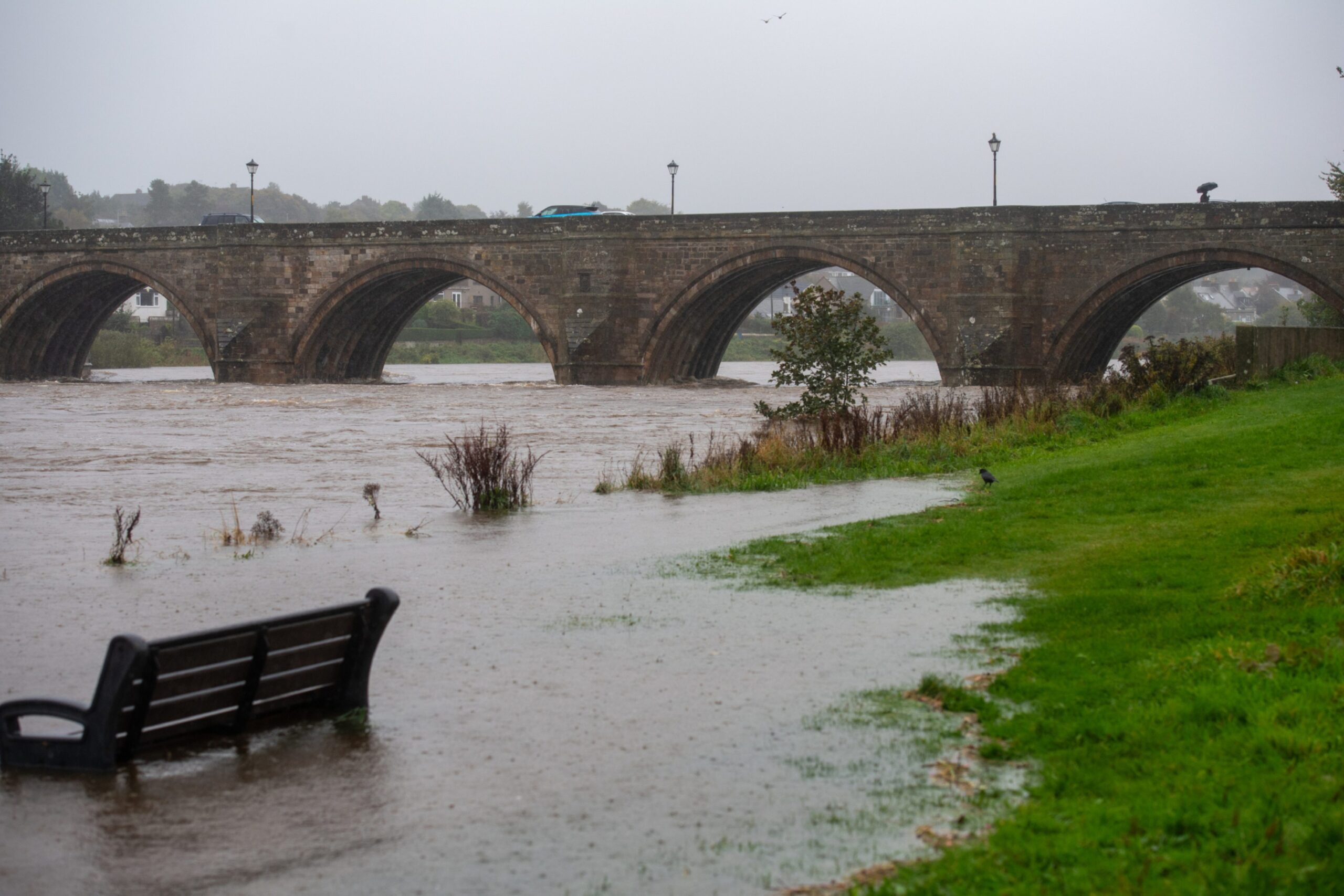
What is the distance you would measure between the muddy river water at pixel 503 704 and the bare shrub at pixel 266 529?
11.8 inches

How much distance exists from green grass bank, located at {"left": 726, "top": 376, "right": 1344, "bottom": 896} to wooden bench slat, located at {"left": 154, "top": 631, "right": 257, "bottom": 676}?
3.23m

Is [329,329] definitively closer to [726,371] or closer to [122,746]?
[726,371]

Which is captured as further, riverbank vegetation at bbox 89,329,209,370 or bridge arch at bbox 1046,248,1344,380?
riverbank vegetation at bbox 89,329,209,370

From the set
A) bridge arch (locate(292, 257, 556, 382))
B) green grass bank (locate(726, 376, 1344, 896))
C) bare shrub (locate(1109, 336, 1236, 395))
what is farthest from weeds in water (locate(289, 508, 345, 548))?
bridge arch (locate(292, 257, 556, 382))

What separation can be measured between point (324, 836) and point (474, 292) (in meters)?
122

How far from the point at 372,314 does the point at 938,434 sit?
33.9m

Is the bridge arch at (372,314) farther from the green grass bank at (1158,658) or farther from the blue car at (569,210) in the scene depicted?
the green grass bank at (1158,658)

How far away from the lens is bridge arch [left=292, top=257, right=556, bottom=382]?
46.8 meters

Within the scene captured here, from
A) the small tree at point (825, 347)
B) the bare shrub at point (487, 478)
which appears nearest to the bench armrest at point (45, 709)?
the bare shrub at point (487, 478)

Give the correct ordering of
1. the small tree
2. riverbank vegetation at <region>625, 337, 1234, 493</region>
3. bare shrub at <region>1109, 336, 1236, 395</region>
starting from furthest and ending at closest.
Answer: bare shrub at <region>1109, 336, 1236, 395</region> → the small tree → riverbank vegetation at <region>625, 337, 1234, 493</region>

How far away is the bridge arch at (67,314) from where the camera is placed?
165ft

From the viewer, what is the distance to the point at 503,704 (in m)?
7.57

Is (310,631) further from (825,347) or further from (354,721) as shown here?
(825,347)

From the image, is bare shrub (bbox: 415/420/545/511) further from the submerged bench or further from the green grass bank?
the submerged bench
